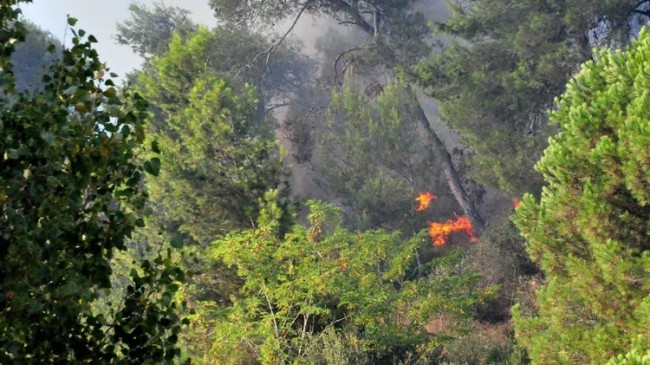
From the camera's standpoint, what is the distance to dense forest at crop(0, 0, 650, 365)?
14.5 feet

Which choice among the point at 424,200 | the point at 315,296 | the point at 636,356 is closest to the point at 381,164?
the point at 424,200

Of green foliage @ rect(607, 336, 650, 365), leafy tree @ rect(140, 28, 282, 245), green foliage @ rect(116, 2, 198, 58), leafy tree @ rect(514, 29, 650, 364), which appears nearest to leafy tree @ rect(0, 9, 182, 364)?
green foliage @ rect(607, 336, 650, 365)

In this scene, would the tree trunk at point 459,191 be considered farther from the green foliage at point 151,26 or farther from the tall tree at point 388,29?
the green foliage at point 151,26

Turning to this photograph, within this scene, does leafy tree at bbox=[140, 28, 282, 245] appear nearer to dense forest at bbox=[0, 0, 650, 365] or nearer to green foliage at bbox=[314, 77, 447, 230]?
dense forest at bbox=[0, 0, 650, 365]

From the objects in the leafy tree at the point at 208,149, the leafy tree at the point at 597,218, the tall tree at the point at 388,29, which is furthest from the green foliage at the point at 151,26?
the leafy tree at the point at 597,218

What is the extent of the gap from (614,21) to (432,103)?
35491 millimetres

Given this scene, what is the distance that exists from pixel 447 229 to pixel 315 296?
65.3 ft

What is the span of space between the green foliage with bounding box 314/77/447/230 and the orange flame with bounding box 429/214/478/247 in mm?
1183

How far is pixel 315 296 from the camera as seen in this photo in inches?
677

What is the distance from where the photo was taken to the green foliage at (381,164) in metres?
37.2

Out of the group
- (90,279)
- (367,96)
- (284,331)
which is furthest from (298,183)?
(90,279)

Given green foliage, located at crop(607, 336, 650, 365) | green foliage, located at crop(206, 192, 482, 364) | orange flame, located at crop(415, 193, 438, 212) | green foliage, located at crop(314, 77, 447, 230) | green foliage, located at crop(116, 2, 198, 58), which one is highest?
green foliage, located at crop(116, 2, 198, 58)

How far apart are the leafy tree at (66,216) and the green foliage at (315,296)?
10.8 m

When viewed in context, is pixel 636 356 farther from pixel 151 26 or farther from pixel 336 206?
pixel 151 26
